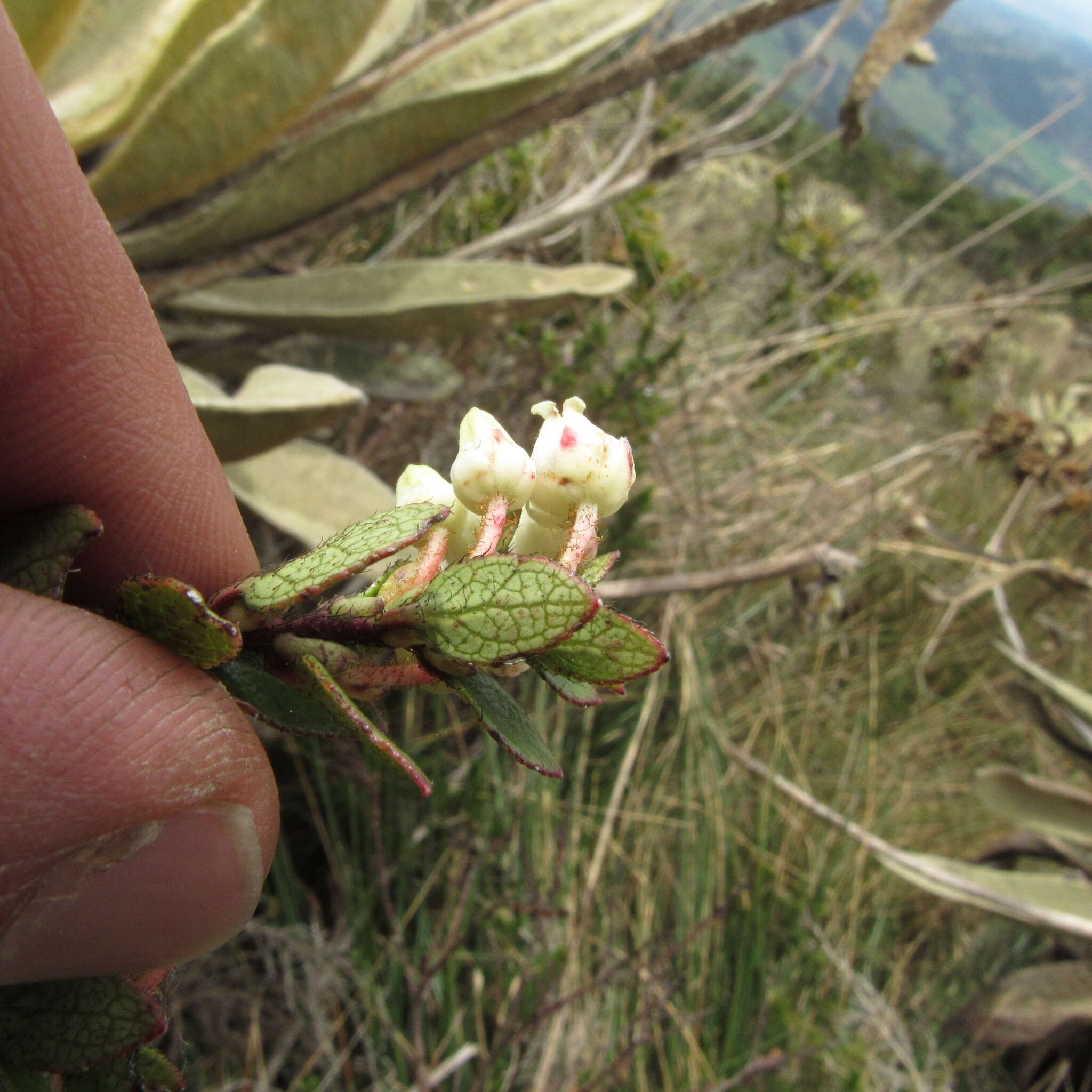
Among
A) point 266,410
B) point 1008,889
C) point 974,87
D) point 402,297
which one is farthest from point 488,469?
point 974,87

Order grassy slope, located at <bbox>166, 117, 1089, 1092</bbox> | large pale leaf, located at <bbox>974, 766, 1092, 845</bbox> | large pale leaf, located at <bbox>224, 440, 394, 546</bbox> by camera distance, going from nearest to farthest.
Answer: large pale leaf, located at <bbox>224, 440, 394, 546</bbox>, grassy slope, located at <bbox>166, 117, 1089, 1092</bbox>, large pale leaf, located at <bbox>974, 766, 1092, 845</bbox>

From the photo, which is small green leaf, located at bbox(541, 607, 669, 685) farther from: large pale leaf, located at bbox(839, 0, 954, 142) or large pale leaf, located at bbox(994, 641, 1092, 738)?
large pale leaf, located at bbox(994, 641, 1092, 738)

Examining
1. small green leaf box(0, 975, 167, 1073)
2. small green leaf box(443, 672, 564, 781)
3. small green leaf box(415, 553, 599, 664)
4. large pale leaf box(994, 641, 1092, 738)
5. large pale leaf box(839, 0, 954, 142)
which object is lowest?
large pale leaf box(994, 641, 1092, 738)

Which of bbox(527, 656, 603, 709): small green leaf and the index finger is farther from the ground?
the index finger

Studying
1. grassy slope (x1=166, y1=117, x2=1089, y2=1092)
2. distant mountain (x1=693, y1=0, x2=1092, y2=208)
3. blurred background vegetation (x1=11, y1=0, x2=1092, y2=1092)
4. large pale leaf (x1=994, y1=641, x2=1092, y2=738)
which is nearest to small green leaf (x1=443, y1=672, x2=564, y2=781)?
blurred background vegetation (x1=11, y1=0, x2=1092, y2=1092)

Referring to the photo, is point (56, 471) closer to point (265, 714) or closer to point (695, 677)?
point (265, 714)

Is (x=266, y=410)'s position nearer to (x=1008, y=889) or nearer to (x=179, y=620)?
(x=179, y=620)
